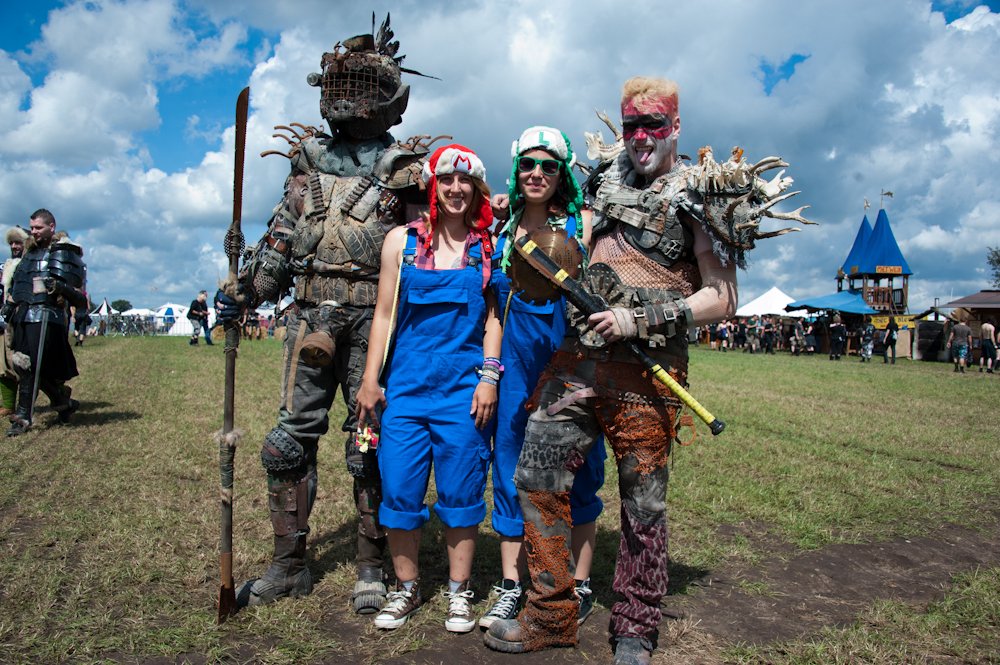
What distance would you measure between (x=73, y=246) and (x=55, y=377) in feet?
5.53

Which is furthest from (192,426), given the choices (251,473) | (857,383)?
(857,383)

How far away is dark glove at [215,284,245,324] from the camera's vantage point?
318cm

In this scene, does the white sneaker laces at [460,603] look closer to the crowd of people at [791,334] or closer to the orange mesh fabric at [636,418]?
the orange mesh fabric at [636,418]

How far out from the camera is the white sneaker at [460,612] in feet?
9.33

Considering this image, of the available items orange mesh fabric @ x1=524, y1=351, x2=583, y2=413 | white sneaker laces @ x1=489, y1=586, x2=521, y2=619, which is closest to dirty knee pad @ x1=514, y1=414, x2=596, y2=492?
orange mesh fabric @ x1=524, y1=351, x2=583, y2=413

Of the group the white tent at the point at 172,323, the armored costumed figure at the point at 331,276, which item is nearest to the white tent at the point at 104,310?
the white tent at the point at 172,323

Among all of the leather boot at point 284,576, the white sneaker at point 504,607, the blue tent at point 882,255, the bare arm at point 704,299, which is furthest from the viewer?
the blue tent at point 882,255

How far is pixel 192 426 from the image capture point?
25.2 feet

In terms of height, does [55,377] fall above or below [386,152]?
below

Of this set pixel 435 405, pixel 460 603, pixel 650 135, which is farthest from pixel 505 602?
pixel 650 135

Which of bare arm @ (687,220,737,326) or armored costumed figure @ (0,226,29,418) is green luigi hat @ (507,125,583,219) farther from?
armored costumed figure @ (0,226,29,418)

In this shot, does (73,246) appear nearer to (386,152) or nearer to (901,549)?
(386,152)

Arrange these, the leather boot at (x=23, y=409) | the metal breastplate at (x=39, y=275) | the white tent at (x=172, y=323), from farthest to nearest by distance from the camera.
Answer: the white tent at (x=172, y=323), the metal breastplate at (x=39, y=275), the leather boot at (x=23, y=409)

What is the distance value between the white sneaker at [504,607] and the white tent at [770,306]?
118 feet
